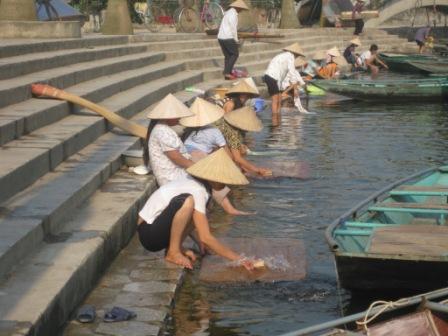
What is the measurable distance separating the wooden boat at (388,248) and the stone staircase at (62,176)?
1726mm

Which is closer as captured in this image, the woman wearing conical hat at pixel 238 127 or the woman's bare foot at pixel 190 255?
the woman's bare foot at pixel 190 255

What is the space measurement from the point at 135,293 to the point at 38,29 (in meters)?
9.24

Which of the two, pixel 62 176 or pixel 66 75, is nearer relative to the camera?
pixel 62 176

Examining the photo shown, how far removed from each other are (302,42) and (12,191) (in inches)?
920

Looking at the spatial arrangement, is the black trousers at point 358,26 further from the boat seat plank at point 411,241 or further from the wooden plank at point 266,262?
the boat seat plank at point 411,241

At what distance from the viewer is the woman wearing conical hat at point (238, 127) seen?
404 inches

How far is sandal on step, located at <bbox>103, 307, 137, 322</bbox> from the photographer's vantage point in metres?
5.84

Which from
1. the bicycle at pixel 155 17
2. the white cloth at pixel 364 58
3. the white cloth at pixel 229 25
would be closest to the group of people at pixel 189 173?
the white cloth at pixel 229 25

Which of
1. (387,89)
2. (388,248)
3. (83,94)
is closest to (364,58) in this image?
(387,89)

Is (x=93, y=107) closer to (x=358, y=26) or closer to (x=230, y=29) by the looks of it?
(x=230, y=29)

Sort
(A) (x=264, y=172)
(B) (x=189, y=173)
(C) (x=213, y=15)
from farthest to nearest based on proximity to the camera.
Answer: (C) (x=213, y=15) → (A) (x=264, y=172) → (B) (x=189, y=173)

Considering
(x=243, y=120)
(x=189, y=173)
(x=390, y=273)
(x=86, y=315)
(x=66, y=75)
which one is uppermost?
(x=66, y=75)

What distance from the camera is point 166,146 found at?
318 inches

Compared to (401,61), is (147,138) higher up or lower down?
higher up
